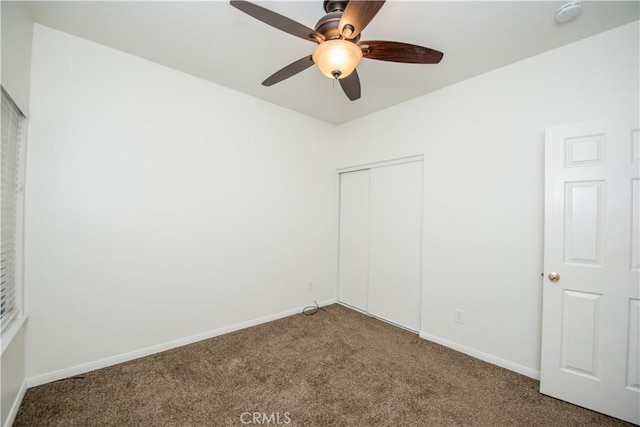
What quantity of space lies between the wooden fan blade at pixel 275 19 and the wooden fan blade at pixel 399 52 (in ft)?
0.93

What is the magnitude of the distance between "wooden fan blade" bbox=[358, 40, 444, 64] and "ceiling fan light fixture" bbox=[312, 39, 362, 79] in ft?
0.23

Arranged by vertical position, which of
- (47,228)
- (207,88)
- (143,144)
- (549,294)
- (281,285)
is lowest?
(281,285)

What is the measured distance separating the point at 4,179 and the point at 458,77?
11.5 ft

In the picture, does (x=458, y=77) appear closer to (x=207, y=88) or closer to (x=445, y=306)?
(x=445, y=306)

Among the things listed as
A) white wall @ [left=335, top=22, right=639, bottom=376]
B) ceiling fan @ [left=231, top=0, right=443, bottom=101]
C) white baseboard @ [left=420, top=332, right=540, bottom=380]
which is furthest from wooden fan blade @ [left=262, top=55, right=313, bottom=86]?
white baseboard @ [left=420, top=332, right=540, bottom=380]

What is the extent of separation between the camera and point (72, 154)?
1983mm

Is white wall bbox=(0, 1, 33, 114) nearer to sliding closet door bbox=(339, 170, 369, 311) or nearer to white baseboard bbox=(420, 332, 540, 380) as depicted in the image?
sliding closet door bbox=(339, 170, 369, 311)

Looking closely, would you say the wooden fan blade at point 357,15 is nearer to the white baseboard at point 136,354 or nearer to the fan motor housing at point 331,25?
the fan motor housing at point 331,25

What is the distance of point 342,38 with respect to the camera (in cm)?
139

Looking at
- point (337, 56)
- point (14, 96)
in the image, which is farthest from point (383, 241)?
point (14, 96)

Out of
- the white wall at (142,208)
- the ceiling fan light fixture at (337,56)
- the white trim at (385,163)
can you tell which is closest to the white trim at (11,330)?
the white wall at (142,208)

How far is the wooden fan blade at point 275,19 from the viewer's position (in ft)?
4.05

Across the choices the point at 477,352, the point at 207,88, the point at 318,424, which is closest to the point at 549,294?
the point at 477,352

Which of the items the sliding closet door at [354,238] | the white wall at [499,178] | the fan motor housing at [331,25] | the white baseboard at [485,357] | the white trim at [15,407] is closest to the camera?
the fan motor housing at [331,25]
